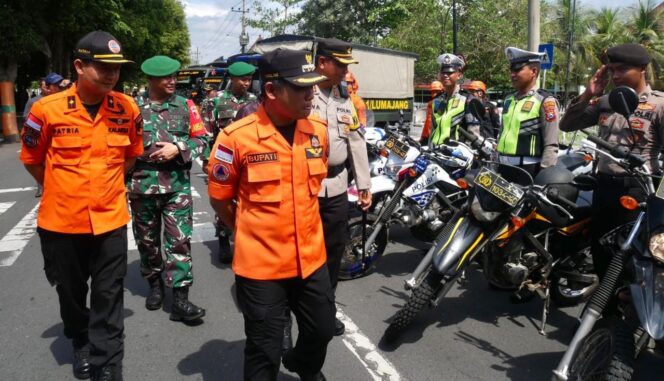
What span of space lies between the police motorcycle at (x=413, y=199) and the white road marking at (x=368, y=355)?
930 mm

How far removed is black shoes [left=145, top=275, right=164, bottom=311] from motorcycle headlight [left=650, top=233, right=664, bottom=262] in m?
3.46

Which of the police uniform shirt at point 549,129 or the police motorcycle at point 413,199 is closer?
the police uniform shirt at point 549,129

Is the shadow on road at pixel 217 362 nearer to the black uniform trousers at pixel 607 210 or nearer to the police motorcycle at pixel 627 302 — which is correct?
the police motorcycle at pixel 627 302

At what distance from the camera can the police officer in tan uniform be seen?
3367 mm

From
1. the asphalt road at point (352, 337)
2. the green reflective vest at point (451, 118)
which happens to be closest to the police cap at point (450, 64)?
the green reflective vest at point (451, 118)

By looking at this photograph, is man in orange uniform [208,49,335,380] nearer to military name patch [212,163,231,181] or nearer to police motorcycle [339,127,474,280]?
military name patch [212,163,231,181]

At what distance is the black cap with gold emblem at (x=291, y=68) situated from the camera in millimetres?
2320

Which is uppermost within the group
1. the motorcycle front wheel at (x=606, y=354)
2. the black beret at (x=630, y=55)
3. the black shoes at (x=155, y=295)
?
the black beret at (x=630, y=55)

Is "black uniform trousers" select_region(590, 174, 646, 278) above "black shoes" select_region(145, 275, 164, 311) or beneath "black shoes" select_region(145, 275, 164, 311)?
above

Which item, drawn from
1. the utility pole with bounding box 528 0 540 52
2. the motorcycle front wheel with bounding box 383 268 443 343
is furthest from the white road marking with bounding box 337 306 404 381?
the utility pole with bounding box 528 0 540 52

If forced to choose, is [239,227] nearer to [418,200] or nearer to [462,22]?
[418,200]

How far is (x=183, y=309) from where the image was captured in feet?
13.1

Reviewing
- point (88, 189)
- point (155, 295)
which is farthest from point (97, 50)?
point (155, 295)

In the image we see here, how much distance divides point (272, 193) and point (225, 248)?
10.8ft
